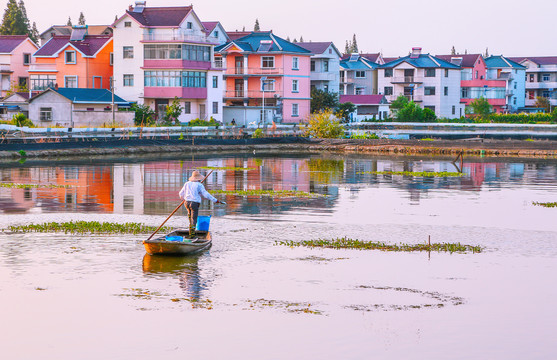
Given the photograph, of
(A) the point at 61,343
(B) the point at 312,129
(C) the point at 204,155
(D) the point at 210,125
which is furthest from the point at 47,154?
(A) the point at 61,343

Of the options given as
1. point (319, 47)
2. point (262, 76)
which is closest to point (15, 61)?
point (262, 76)

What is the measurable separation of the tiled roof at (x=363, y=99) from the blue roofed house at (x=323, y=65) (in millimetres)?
4561

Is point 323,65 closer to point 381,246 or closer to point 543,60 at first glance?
point 543,60

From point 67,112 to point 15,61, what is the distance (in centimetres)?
2283

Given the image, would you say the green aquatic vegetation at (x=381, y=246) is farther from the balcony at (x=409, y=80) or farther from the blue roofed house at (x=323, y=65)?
the balcony at (x=409, y=80)

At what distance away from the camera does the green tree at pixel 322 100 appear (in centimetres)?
9181

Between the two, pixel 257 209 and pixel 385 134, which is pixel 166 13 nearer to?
pixel 385 134

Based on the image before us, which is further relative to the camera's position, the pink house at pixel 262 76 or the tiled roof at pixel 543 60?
the tiled roof at pixel 543 60

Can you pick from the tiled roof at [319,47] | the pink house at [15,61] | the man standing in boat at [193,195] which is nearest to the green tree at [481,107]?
the tiled roof at [319,47]

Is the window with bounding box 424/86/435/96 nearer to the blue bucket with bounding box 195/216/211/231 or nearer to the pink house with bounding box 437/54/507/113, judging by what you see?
the pink house with bounding box 437/54/507/113

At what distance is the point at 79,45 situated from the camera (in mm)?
Result: 77938

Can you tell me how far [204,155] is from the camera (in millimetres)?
61094

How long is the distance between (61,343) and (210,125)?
197ft

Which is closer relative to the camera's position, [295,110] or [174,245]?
[174,245]
